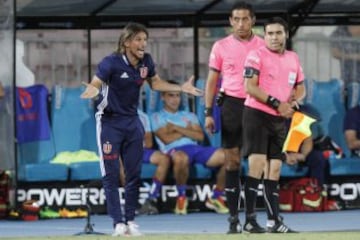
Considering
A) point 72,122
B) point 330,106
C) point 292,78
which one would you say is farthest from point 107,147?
point 330,106

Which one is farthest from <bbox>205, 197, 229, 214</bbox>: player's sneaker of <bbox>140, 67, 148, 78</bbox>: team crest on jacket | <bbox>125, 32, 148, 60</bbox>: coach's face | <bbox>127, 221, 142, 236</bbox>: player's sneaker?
<bbox>125, 32, 148, 60</bbox>: coach's face

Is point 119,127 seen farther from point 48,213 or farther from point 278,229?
point 48,213

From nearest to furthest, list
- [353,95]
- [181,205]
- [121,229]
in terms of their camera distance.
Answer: [121,229]
[181,205]
[353,95]

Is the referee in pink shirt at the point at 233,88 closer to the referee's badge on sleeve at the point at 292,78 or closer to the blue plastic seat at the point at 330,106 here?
the referee's badge on sleeve at the point at 292,78

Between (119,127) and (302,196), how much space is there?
16.3ft

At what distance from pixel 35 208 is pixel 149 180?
5.16 feet

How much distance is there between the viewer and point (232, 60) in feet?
43.8

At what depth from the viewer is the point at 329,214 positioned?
1720 centimetres

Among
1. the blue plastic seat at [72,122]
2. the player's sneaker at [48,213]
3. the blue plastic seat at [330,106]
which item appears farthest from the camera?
the blue plastic seat at [330,106]

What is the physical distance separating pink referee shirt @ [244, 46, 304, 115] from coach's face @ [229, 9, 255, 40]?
35 centimetres

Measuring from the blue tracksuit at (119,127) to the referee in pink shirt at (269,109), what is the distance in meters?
1.03

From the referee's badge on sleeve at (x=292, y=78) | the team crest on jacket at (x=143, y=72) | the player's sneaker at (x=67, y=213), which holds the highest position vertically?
the team crest on jacket at (x=143, y=72)

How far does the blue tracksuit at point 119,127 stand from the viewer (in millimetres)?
12934

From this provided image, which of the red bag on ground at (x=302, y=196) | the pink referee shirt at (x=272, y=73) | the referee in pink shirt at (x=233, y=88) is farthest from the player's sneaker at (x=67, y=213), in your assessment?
the pink referee shirt at (x=272, y=73)
